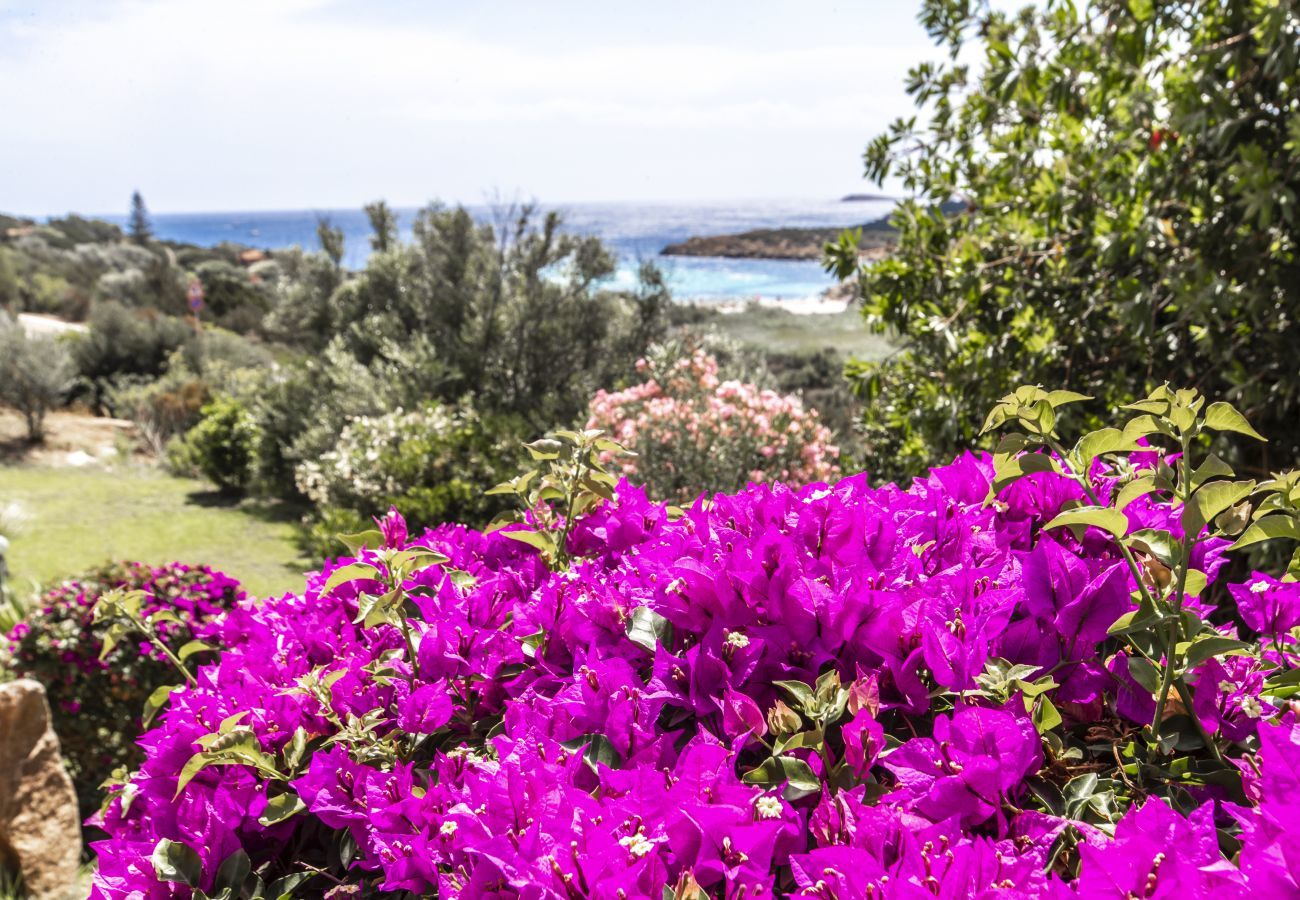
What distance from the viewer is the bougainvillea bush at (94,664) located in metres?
4.55

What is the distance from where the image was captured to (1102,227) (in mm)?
3936

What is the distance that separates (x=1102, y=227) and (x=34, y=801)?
551 centimetres

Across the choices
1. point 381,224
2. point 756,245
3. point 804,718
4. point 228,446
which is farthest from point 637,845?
point 756,245

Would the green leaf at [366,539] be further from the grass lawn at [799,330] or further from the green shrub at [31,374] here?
the green shrub at [31,374]

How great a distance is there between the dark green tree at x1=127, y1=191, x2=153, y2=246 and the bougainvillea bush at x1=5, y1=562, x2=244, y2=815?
51.9 metres

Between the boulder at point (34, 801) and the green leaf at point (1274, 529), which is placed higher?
the green leaf at point (1274, 529)

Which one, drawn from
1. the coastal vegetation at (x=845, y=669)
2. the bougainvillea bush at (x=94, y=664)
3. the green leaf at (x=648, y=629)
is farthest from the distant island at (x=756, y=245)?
the green leaf at (x=648, y=629)

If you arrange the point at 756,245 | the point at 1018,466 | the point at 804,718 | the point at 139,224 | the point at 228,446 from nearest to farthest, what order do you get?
the point at 804,718 → the point at 1018,466 → the point at 228,446 → the point at 756,245 → the point at 139,224

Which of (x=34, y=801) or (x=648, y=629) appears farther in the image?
(x=34, y=801)

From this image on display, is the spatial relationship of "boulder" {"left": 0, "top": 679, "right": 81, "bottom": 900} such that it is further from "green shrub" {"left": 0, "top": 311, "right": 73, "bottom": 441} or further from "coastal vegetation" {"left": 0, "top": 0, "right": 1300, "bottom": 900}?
"green shrub" {"left": 0, "top": 311, "right": 73, "bottom": 441}

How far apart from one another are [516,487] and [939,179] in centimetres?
400

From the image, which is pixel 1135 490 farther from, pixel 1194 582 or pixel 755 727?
pixel 755 727

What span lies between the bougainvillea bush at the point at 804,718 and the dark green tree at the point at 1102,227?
8.47ft

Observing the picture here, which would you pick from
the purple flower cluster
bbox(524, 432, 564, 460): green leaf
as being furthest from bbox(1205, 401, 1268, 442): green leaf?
bbox(524, 432, 564, 460): green leaf
